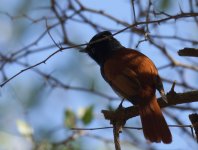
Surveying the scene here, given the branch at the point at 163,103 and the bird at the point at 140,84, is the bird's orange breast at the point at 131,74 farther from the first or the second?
the branch at the point at 163,103

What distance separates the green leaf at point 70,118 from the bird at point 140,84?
Result: 3.24ft

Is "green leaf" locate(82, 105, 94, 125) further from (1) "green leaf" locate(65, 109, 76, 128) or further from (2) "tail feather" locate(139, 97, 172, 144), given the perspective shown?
(2) "tail feather" locate(139, 97, 172, 144)

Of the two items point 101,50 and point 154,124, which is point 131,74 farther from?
point 101,50

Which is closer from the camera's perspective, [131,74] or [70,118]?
[131,74]

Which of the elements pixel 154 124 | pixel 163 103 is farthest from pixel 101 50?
pixel 154 124

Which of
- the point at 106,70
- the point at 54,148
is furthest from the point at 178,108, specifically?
the point at 54,148

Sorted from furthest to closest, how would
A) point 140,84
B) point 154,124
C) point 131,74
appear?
point 131,74, point 140,84, point 154,124

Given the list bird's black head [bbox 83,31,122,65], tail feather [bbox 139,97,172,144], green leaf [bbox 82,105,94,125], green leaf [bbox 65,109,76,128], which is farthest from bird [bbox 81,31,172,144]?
green leaf [bbox 65,109,76,128]

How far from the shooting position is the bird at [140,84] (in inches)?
150

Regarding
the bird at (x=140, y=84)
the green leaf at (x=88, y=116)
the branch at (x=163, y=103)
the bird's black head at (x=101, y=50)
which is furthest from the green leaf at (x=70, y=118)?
the branch at (x=163, y=103)

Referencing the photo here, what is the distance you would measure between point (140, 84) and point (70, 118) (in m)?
1.75

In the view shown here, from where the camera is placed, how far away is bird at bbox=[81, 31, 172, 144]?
12.5 feet

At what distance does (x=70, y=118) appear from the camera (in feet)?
19.3

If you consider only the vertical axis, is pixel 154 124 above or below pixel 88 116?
below
